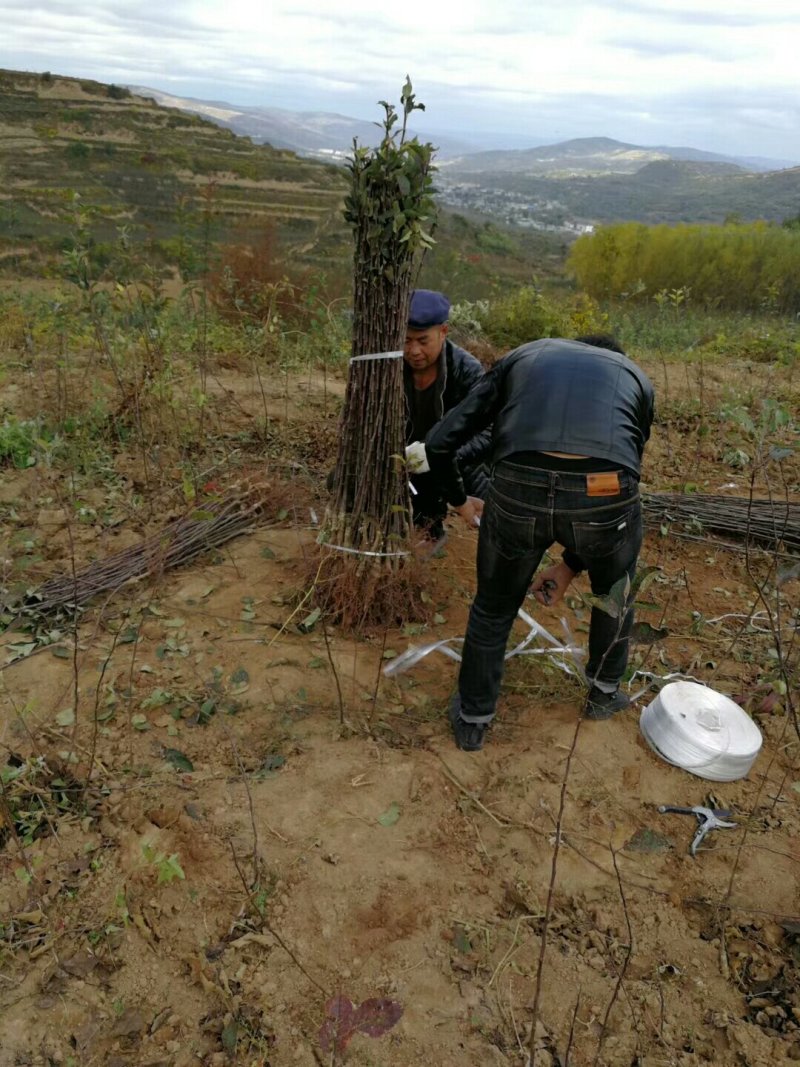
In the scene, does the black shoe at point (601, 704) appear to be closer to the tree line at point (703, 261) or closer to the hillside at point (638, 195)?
the tree line at point (703, 261)

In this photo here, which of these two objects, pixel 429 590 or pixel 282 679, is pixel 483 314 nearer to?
pixel 429 590

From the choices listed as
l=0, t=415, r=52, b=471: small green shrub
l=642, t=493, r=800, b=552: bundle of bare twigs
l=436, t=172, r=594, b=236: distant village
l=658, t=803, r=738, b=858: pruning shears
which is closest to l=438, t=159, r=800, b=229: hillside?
l=436, t=172, r=594, b=236: distant village

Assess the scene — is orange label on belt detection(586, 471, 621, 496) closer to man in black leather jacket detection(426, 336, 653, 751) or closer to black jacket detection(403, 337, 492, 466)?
man in black leather jacket detection(426, 336, 653, 751)

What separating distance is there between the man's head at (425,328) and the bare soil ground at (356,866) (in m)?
1.25

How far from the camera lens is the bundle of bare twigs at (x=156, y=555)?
2992 mm

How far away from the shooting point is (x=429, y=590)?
10.6ft

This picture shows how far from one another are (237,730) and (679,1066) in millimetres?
1616

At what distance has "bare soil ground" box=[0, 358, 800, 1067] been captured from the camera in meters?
1.62

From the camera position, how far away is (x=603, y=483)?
199 cm

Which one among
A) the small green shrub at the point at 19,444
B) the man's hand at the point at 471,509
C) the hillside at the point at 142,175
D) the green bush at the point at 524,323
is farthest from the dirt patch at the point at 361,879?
the hillside at the point at 142,175

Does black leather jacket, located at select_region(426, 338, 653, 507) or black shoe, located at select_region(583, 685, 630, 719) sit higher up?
black leather jacket, located at select_region(426, 338, 653, 507)

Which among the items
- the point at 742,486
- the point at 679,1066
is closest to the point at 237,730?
the point at 679,1066

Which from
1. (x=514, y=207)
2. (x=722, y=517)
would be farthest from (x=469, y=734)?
(x=514, y=207)

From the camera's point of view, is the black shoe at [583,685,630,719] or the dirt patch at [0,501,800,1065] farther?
the black shoe at [583,685,630,719]
